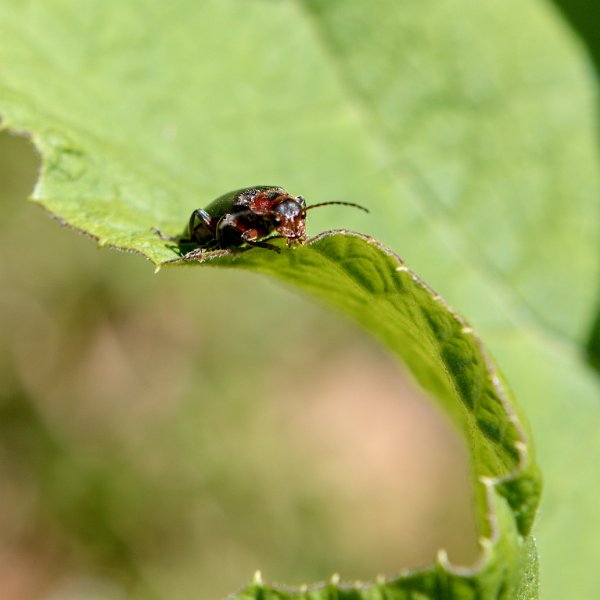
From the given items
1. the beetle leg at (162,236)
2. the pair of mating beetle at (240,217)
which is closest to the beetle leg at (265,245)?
the pair of mating beetle at (240,217)

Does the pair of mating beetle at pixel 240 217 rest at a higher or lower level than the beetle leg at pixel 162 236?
higher

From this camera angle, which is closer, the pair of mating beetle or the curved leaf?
the curved leaf

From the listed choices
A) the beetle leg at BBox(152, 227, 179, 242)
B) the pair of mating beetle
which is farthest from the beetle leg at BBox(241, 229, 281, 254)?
the beetle leg at BBox(152, 227, 179, 242)

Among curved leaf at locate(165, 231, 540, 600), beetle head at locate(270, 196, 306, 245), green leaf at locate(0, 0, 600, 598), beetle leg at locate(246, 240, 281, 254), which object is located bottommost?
curved leaf at locate(165, 231, 540, 600)

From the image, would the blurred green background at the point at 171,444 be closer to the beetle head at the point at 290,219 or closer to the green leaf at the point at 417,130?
the green leaf at the point at 417,130

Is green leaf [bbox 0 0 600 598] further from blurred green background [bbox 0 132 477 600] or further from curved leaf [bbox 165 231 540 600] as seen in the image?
blurred green background [bbox 0 132 477 600]

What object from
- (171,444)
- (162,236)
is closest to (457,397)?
(162,236)
